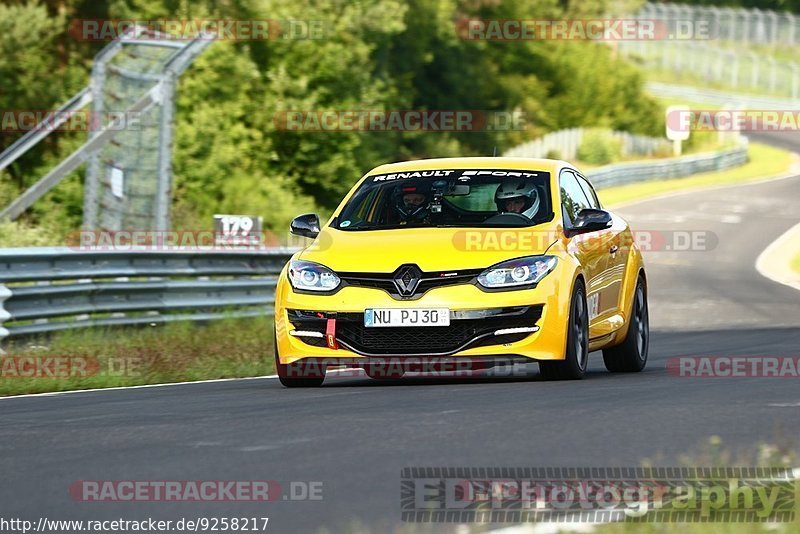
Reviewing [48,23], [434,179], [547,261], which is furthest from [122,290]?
[48,23]

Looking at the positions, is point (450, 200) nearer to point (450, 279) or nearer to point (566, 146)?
point (450, 279)

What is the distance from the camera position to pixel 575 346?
11031 mm

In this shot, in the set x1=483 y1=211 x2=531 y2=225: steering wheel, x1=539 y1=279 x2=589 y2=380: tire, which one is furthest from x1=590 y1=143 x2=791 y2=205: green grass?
x1=539 y1=279 x2=589 y2=380: tire

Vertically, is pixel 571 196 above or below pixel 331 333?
above

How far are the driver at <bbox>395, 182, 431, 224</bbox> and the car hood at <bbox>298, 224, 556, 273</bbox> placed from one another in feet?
1.39

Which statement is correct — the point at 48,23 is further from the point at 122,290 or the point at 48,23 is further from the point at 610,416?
the point at 610,416

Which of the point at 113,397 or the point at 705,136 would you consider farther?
the point at 705,136

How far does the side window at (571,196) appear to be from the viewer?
39.2 ft

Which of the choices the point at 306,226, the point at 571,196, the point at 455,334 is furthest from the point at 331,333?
the point at 571,196

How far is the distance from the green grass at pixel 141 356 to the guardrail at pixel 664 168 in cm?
3488

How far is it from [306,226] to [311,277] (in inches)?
33.4

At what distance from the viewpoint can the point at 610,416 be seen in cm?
852

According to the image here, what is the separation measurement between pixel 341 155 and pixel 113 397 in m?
35.9

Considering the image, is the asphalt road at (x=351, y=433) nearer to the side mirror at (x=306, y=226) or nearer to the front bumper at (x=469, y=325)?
the front bumper at (x=469, y=325)
